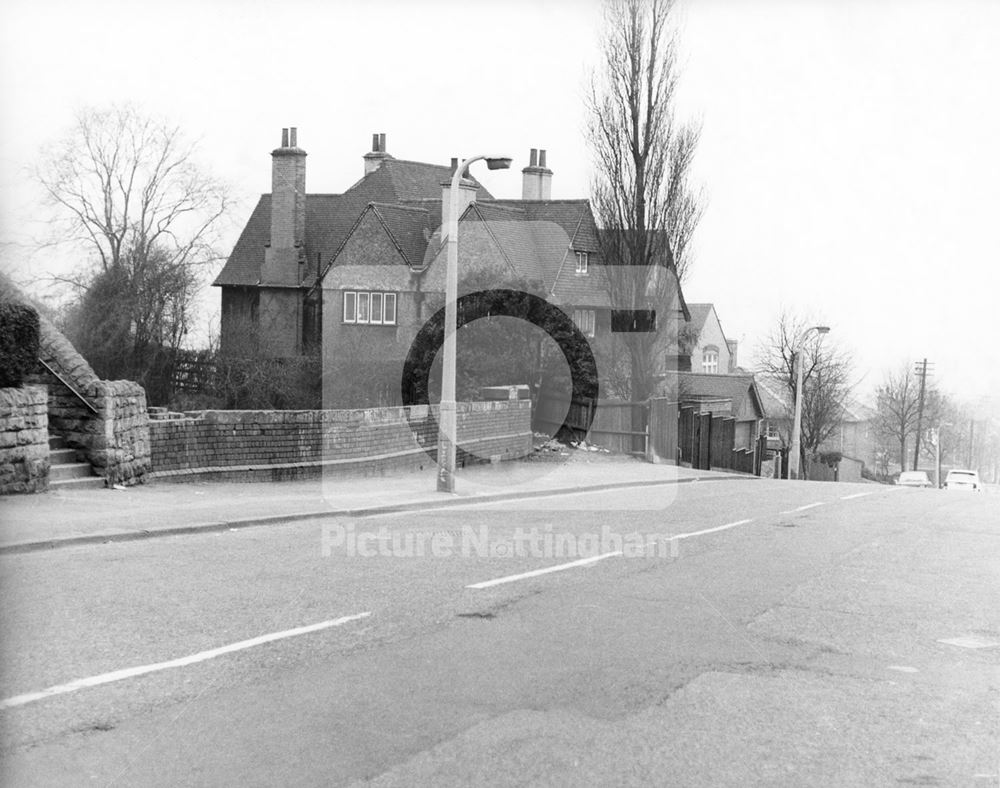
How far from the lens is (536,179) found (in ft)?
170

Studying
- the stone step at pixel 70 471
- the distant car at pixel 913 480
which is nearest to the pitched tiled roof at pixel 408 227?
the distant car at pixel 913 480

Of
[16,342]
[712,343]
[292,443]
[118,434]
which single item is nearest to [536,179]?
[712,343]

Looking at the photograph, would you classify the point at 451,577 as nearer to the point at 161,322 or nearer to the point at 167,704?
the point at 167,704

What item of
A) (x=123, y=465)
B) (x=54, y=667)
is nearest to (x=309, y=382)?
(x=123, y=465)

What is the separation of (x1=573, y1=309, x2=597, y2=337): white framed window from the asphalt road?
1165 inches

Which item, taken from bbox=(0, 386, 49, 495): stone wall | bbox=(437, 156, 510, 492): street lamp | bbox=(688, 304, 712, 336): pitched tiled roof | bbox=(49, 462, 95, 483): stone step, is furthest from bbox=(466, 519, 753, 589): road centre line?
bbox=(688, 304, 712, 336): pitched tiled roof

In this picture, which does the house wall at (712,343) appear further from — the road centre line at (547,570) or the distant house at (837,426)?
the road centre line at (547,570)

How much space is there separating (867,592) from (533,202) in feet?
127

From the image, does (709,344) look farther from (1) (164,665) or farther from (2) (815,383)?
(1) (164,665)

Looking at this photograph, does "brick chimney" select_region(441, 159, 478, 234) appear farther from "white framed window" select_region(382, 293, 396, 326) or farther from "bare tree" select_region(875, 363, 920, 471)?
"bare tree" select_region(875, 363, 920, 471)

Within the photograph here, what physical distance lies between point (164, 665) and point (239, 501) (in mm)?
9243

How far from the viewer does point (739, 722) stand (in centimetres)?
608

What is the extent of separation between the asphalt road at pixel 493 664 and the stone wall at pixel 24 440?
3.15 meters

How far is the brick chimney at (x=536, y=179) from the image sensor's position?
5184cm
